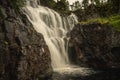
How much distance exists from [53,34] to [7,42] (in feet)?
86.6

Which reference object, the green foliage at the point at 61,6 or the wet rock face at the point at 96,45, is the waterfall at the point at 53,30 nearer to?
the wet rock face at the point at 96,45

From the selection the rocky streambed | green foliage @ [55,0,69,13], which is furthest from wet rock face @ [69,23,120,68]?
green foliage @ [55,0,69,13]

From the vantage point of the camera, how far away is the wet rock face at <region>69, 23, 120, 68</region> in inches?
1928

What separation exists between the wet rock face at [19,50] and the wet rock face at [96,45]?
14.5m

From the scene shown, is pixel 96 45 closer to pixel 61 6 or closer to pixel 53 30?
pixel 53 30

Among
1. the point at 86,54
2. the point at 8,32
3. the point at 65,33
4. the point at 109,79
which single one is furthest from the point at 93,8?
the point at 8,32

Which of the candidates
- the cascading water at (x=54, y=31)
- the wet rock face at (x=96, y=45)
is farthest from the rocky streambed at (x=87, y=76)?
the wet rock face at (x=96, y=45)

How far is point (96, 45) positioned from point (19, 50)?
71.5 feet

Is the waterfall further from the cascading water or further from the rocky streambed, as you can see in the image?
the rocky streambed

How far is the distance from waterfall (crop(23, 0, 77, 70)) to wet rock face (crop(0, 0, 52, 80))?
11.9 metres

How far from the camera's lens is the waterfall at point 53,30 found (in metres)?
52.1

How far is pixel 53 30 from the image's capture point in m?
59.6

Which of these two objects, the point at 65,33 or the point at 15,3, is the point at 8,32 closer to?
the point at 15,3

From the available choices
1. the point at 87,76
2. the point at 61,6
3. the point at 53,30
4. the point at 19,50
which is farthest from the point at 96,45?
the point at 61,6
